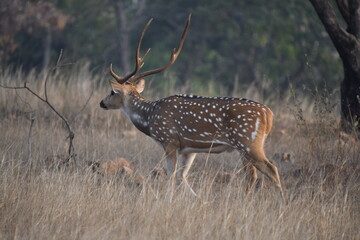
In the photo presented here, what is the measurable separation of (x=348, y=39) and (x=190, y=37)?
52.6 feet

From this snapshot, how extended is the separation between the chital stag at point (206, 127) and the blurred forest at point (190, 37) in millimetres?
13596

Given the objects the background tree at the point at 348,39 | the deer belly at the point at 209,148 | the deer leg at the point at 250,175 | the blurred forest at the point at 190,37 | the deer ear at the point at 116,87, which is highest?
the background tree at the point at 348,39

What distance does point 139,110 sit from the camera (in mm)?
8258

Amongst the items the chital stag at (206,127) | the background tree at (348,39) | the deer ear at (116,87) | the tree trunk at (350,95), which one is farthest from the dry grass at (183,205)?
the background tree at (348,39)

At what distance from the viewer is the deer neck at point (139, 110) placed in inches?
321

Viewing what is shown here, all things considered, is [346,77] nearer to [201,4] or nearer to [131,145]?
[131,145]

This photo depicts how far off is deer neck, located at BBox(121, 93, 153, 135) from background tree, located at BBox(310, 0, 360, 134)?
9.40 ft

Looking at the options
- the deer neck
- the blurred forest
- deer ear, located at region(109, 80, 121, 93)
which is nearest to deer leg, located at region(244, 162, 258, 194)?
the deer neck

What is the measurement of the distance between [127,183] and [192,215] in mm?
1576

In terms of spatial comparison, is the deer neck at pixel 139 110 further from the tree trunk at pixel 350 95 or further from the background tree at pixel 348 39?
the tree trunk at pixel 350 95

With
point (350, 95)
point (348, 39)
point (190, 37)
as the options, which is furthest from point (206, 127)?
point (190, 37)

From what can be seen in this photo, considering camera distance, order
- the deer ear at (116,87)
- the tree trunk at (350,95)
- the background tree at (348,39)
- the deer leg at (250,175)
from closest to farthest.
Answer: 1. the deer leg at (250,175)
2. the deer ear at (116,87)
3. the background tree at (348,39)
4. the tree trunk at (350,95)

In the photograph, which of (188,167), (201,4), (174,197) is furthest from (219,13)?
(174,197)

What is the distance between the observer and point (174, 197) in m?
6.37
